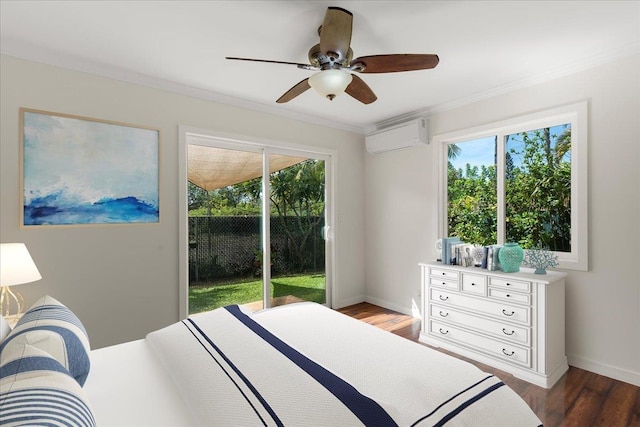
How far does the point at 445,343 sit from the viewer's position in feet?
9.78

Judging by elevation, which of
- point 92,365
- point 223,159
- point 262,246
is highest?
point 223,159

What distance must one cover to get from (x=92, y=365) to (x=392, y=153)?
356 cm

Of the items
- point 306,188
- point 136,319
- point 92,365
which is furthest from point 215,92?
point 92,365

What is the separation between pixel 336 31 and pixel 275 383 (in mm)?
1796

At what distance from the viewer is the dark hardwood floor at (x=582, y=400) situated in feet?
6.39

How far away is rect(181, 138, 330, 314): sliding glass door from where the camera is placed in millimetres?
3199

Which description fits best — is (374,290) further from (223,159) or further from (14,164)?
(14,164)

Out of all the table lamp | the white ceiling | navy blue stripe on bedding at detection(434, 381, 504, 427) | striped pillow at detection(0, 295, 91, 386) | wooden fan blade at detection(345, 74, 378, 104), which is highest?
the white ceiling

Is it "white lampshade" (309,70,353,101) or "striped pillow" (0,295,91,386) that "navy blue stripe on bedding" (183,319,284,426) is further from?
"white lampshade" (309,70,353,101)

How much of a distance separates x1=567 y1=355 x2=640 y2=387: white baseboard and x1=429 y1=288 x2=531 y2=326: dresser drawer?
2.03 ft

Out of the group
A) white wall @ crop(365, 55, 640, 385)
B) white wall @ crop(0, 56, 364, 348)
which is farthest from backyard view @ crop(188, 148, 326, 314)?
white wall @ crop(365, 55, 640, 385)

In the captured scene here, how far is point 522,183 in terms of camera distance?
9.86ft

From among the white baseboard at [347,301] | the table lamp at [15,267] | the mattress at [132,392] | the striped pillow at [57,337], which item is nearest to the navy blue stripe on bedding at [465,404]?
the mattress at [132,392]

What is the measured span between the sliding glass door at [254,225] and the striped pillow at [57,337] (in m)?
1.76
